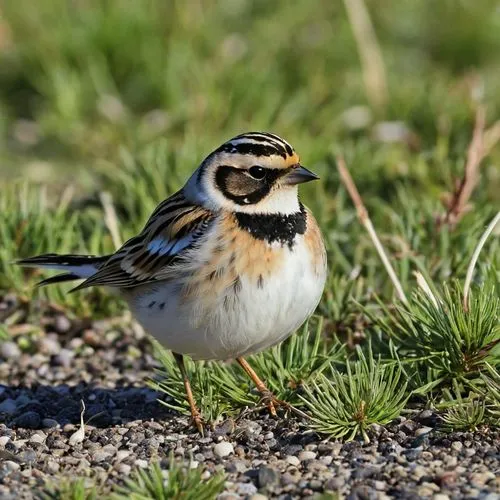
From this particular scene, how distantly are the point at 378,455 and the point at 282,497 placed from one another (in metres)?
0.57

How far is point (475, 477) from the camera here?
4.51 m

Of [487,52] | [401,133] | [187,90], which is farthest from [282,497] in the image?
[487,52]

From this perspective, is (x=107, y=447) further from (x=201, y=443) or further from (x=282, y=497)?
(x=282, y=497)

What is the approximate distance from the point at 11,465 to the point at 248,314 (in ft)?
3.91

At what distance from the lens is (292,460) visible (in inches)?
189

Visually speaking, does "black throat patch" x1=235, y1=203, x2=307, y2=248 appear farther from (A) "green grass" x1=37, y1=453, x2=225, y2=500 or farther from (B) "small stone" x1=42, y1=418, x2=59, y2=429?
(B) "small stone" x1=42, y1=418, x2=59, y2=429

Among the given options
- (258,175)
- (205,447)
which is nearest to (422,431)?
(205,447)

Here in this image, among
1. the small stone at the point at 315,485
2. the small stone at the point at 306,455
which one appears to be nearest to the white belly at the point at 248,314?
the small stone at the point at 306,455

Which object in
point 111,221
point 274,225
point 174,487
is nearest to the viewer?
point 174,487

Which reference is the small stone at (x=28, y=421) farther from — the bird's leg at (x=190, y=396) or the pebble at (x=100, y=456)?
the bird's leg at (x=190, y=396)

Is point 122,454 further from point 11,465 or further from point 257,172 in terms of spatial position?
point 257,172

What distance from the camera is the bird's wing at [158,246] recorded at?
5.32m

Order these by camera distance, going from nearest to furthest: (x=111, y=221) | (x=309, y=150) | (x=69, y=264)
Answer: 1. (x=69, y=264)
2. (x=111, y=221)
3. (x=309, y=150)

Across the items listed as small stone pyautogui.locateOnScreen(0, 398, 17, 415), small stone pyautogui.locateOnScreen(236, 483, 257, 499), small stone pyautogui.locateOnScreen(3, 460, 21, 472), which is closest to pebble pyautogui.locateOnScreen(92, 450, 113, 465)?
small stone pyautogui.locateOnScreen(3, 460, 21, 472)
